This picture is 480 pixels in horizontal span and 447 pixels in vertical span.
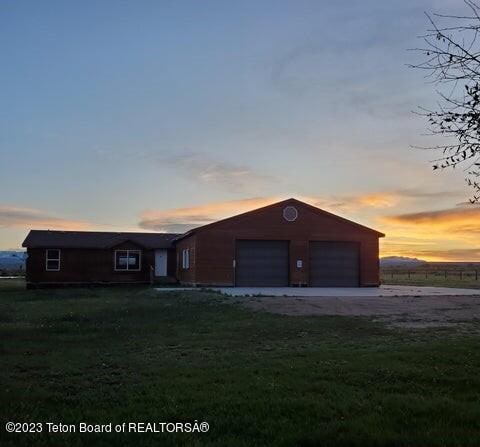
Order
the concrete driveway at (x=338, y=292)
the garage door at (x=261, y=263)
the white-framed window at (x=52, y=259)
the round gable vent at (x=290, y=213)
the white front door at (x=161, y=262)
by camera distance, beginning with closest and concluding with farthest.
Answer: the concrete driveway at (x=338, y=292) < the garage door at (x=261, y=263) < the round gable vent at (x=290, y=213) < the white-framed window at (x=52, y=259) < the white front door at (x=161, y=262)

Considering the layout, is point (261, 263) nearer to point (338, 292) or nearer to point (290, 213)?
point (290, 213)

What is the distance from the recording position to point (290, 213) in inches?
1532

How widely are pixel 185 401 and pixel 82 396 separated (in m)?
1.43

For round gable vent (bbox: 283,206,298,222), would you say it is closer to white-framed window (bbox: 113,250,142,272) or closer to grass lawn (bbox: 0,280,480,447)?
white-framed window (bbox: 113,250,142,272)

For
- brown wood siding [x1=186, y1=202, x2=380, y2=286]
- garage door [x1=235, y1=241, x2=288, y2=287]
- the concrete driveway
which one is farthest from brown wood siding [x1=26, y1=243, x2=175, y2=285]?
the concrete driveway

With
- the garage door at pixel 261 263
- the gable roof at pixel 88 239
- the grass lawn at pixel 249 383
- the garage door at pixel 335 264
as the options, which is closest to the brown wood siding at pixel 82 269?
the gable roof at pixel 88 239

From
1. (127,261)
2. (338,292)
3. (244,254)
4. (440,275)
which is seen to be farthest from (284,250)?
(440,275)

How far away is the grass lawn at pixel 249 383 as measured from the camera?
20.4 ft

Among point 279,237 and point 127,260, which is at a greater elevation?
point 279,237

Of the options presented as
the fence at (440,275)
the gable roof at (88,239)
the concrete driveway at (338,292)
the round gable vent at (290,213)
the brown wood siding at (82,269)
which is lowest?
the fence at (440,275)

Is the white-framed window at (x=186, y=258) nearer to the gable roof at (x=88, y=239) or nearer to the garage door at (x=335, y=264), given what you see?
the gable roof at (x=88, y=239)

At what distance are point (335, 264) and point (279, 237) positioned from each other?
427cm

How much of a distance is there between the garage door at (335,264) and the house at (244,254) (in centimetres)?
6

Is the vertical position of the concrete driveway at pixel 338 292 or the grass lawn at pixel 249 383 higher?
the concrete driveway at pixel 338 292
